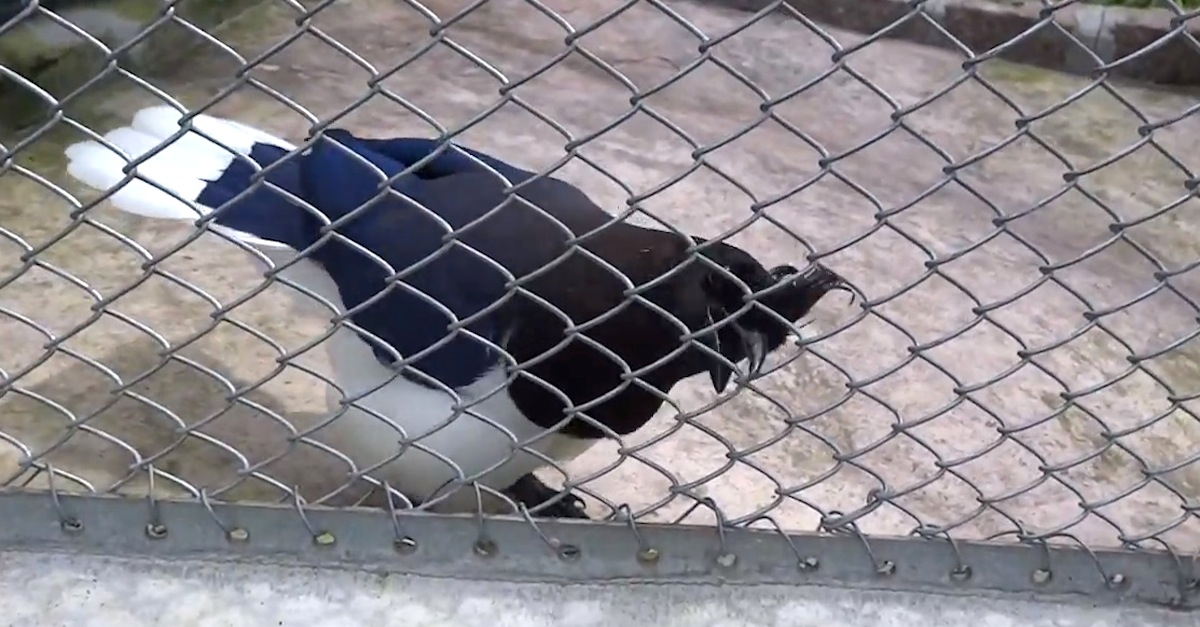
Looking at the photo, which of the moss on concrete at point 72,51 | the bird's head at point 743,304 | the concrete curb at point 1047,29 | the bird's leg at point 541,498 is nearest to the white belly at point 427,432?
the bird's leg at point 541,498

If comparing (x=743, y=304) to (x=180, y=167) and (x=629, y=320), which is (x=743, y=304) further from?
(x=180, y=167)

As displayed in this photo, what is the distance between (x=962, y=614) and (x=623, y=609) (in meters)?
0.43

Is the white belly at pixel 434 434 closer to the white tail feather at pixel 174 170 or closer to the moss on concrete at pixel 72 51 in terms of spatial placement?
the white tail feather at pixel 174 170

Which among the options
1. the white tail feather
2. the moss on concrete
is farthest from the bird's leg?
the moss on concrete

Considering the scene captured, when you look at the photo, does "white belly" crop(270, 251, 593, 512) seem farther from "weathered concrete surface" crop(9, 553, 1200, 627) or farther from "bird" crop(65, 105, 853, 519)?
"weathered concrete surface" crop(9, 553, 1200, 627)

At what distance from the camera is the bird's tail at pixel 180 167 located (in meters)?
1.91

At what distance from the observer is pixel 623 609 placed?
163cm

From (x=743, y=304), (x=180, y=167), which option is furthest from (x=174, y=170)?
(x=743, y=304)

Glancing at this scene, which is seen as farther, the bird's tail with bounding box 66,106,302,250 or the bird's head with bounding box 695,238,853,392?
the bird's tail with bounding box 66,106,302,250

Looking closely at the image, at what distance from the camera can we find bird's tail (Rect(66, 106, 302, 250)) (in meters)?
1.91

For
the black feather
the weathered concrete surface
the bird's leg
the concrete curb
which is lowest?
the concrete curb

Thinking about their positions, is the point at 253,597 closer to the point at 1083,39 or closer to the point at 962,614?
the point at 962,614

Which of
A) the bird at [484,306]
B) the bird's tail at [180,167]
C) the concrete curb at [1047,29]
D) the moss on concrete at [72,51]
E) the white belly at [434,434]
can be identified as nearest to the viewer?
the bird at [484,306]

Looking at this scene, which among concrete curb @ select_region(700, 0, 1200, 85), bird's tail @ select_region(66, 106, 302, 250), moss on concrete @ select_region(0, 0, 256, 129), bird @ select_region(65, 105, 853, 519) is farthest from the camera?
concrete curb @ select_region(700, 0, 1200, 85)
